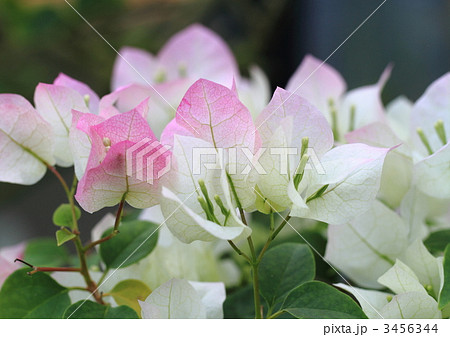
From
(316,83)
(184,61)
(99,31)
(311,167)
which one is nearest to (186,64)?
(184,61)

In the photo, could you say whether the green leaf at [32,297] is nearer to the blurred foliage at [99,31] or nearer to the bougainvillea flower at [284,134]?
the bougainvillea flower at [284,134]

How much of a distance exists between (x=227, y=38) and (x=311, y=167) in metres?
0.75

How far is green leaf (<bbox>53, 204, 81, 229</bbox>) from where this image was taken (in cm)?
21

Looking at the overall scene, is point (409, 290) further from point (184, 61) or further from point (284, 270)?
point (184, 61)

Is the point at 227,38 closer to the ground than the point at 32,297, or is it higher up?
higher up

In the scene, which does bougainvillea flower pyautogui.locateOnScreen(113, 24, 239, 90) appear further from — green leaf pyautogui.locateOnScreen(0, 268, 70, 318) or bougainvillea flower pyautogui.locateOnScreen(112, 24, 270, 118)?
green leaf pyautogui.locateOnScreen(0, 268, 70, 318)

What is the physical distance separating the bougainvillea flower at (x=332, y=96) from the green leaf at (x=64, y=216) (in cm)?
14

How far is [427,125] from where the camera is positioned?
0.87ft

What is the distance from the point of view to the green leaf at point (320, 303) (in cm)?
18

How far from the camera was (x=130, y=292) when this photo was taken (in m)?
0.22

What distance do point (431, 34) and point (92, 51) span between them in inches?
22.9

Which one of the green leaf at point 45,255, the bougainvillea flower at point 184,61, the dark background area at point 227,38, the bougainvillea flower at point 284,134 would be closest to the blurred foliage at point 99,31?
the dark background area at point 227,38

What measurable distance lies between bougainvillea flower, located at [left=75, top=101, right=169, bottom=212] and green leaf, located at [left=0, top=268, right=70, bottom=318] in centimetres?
4

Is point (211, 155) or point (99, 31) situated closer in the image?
point (211, 155)
